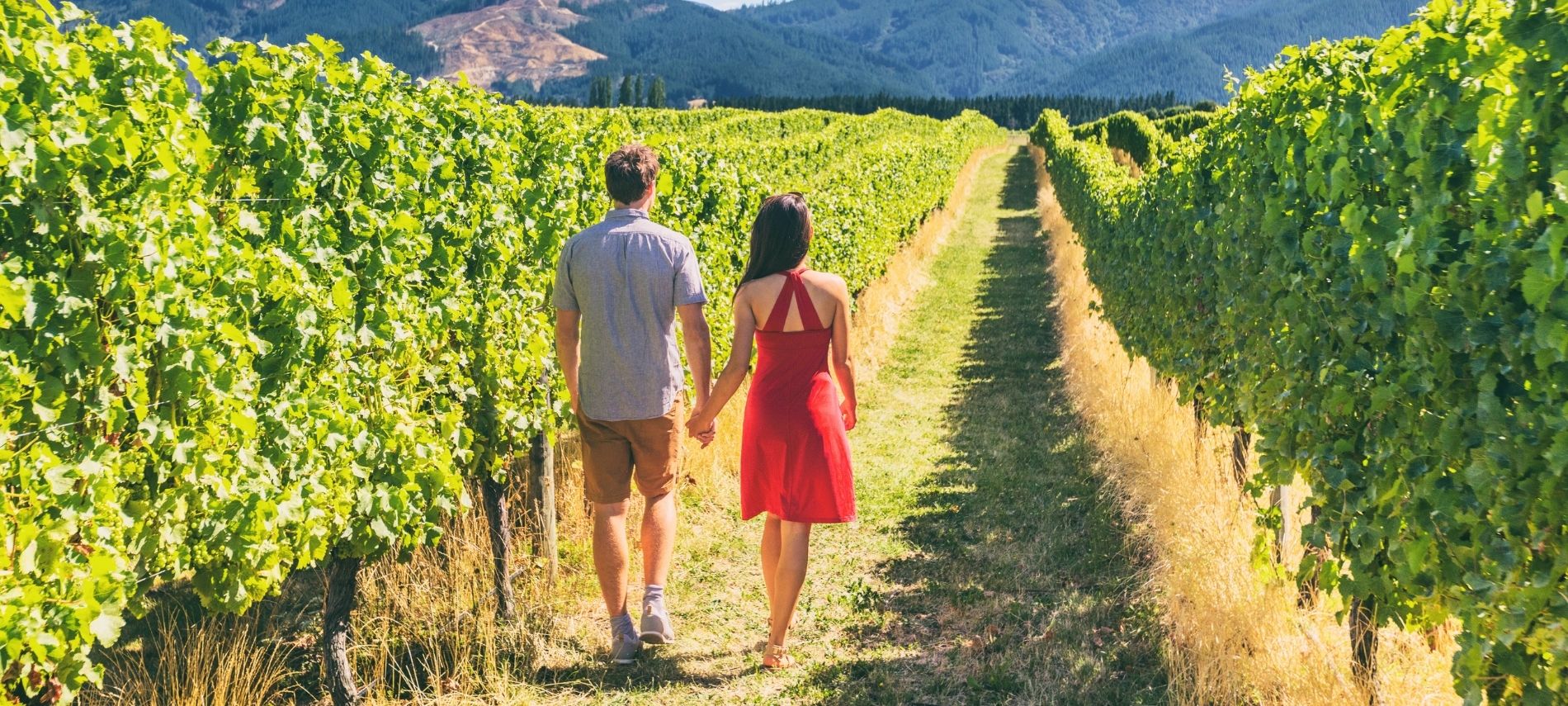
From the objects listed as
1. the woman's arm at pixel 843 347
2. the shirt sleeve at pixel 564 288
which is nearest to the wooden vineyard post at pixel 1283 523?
the woman's arm at pixel 843 347

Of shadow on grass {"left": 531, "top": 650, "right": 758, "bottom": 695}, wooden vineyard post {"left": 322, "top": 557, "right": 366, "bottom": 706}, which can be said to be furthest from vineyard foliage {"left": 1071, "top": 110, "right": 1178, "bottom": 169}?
wooden vineyard post {"left": 322, "top": 557, "right": 366, "bottom": 706}

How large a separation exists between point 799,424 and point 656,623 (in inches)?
51.2

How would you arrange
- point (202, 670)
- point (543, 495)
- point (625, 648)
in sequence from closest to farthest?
1. point (202, 670)
2. point (625, 648)
3. point (543, 495)

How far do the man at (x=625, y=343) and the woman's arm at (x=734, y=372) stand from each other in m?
0.06

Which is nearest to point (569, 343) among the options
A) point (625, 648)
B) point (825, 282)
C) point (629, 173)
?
point (629, 173)

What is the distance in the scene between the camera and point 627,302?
180 inches

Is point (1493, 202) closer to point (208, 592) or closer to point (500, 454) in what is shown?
point (208, 592)

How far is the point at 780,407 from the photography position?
15.0 ft

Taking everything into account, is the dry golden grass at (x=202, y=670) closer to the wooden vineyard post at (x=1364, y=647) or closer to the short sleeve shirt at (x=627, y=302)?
the short sleeve shirt at (x=627, y=302)

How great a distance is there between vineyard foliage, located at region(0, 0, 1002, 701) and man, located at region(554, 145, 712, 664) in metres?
0.60

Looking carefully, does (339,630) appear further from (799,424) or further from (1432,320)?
(1432,320)

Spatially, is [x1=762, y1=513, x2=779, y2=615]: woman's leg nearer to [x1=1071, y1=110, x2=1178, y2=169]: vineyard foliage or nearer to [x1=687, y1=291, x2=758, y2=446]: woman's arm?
[x1=687, y1=291, x2=758, y2=446]: woman's arm

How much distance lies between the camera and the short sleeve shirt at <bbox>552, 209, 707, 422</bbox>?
14.9ft

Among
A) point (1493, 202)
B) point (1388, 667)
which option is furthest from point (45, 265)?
point (1388, 667)
